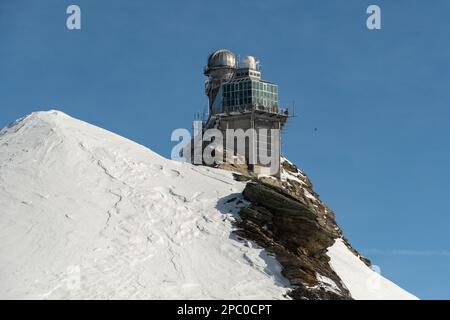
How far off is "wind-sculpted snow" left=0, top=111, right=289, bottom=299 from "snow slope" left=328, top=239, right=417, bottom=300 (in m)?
8.65

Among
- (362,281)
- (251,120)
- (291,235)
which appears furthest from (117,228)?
(251,120)

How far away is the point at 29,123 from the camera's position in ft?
247

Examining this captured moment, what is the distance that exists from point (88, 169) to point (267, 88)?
43.3 metres

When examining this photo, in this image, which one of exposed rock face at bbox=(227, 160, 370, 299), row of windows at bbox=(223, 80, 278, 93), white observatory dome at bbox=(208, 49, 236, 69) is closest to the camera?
exposed rock face at bbox=(227, 160, 370, 299)

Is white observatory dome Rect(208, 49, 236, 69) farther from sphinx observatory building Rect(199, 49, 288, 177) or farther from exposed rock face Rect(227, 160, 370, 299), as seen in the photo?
exposed rock face Rect(227, 160, 370, 299)

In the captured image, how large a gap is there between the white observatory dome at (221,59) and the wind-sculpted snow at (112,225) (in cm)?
4251

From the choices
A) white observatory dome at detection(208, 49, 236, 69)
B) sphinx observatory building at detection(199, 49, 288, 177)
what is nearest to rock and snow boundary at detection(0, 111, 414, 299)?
sphinx observatory building at detection(199, 49, 288, 177)

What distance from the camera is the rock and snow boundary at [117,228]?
52.5 metres

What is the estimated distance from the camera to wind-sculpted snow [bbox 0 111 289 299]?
172 ft

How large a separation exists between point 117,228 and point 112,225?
19.3 inches

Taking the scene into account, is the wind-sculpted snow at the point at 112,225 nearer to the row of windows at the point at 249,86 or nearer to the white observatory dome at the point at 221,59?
the row of windows at the point at 249,86

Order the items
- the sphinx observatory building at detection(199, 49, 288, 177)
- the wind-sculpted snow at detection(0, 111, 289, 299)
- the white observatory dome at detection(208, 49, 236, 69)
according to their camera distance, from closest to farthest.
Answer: the wind-sculpted snow at detection(0, 111, 289, 299) < the sphinx observatory building at detection(199, 49, 288, 177) < the white observatory dome at detection(208, 49, 236, 69)

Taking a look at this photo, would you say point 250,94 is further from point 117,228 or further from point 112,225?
point 117,228

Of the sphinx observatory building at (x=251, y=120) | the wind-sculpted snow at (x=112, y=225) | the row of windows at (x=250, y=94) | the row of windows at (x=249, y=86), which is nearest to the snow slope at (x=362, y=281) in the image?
the wind-sculpted snow at (x=112, y=225)
